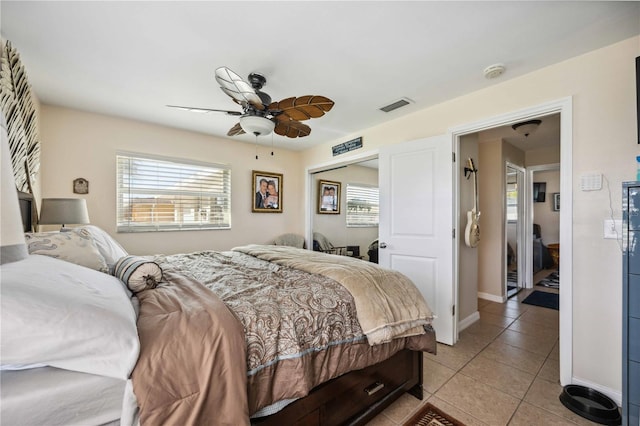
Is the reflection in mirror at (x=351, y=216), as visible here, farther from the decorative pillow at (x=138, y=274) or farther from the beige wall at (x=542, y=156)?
the decorative pillow at (x=138, y=274)

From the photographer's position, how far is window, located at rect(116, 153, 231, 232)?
10.6ft

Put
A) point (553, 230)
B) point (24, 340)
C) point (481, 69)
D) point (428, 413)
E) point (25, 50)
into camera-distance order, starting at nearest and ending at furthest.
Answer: point (24, 340) → point (428, 413) → point (25, 50) → point (481, 69) → point (553, 230)

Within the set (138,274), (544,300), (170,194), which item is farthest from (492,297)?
(170,194)

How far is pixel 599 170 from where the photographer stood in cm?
185

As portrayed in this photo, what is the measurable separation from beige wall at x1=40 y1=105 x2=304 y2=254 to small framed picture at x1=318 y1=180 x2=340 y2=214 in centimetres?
73

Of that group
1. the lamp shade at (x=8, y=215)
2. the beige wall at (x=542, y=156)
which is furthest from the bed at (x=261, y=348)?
the beige wall at (x=542, y=156)

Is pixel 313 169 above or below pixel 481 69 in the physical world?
below

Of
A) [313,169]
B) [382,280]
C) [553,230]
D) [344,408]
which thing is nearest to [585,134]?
[382,280]

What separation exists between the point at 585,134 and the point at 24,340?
3.09m

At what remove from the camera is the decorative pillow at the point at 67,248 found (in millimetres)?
1294

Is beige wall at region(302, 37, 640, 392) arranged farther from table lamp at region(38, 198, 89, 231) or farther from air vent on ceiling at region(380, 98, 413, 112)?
table lamp at region(38, 198, 89, 231)

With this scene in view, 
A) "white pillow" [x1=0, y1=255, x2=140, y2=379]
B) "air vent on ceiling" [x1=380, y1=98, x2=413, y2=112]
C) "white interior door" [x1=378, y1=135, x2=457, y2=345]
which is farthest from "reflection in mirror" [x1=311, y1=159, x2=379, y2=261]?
"white pillow" [x1=0, y1=255, x2=140, y2=379]

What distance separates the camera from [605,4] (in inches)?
58.9

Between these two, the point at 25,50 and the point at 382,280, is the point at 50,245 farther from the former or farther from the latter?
the point at 382,280
